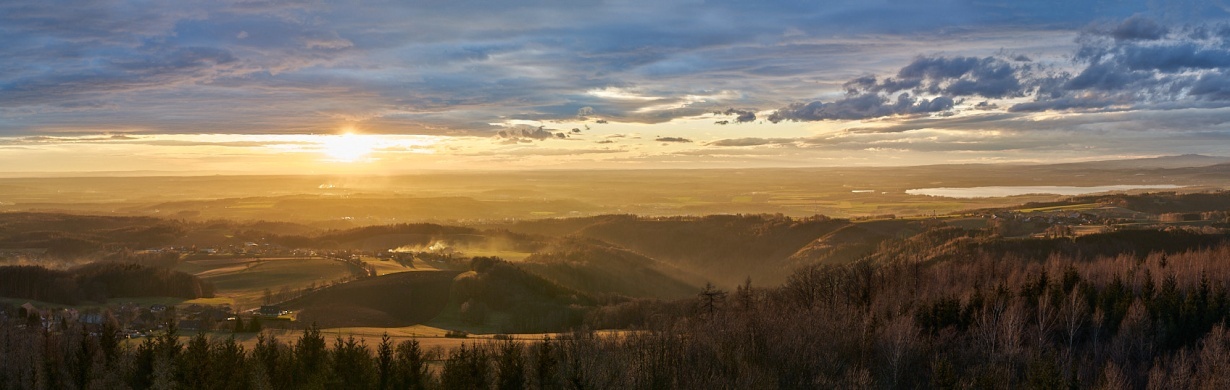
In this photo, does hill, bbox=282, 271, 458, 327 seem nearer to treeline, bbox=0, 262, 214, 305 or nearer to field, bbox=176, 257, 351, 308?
field, bbox=176, 257, 351, 308

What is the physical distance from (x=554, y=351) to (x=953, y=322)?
33478 millimetres

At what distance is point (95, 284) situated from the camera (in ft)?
490

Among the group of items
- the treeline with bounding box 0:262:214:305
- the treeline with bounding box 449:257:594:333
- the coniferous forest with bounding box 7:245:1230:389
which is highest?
the coniferous forest with bounding box 7:245:1230:389

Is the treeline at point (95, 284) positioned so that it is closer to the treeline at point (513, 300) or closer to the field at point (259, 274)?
the field at point (259, 274)

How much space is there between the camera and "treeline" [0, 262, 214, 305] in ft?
474

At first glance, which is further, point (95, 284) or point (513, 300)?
point (513, 300)

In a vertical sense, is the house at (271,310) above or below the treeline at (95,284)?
below

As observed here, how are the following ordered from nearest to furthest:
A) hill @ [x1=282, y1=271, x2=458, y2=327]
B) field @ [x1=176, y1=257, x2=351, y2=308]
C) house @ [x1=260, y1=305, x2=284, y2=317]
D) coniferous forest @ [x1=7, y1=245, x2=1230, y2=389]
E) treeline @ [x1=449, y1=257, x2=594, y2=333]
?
coniferous forest @ [x1=7, y1=245, x2=1230, y2=389] < hill @ [x1=282, y1=271, x2=458, y2=327] < house @ [x1=260, y1=305, x2=284, y2=317] < treeline @ [x1=449, y1=257, x2=594, y2=333] < field @ [x1=176, y1=257, x2=351, y2=308]

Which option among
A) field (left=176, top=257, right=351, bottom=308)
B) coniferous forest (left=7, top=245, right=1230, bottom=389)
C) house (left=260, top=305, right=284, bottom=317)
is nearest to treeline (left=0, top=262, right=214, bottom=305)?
field (left=176, top=257, right=351, bottom=308)

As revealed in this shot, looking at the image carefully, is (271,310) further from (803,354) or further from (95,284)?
(803,354)

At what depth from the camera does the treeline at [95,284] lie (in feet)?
474

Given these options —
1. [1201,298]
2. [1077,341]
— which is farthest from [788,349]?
[1201,298]

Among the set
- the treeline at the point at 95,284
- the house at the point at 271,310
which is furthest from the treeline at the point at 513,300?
the treeline at the point at 95,284

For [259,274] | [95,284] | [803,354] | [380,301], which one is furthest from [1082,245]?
[95,284]
